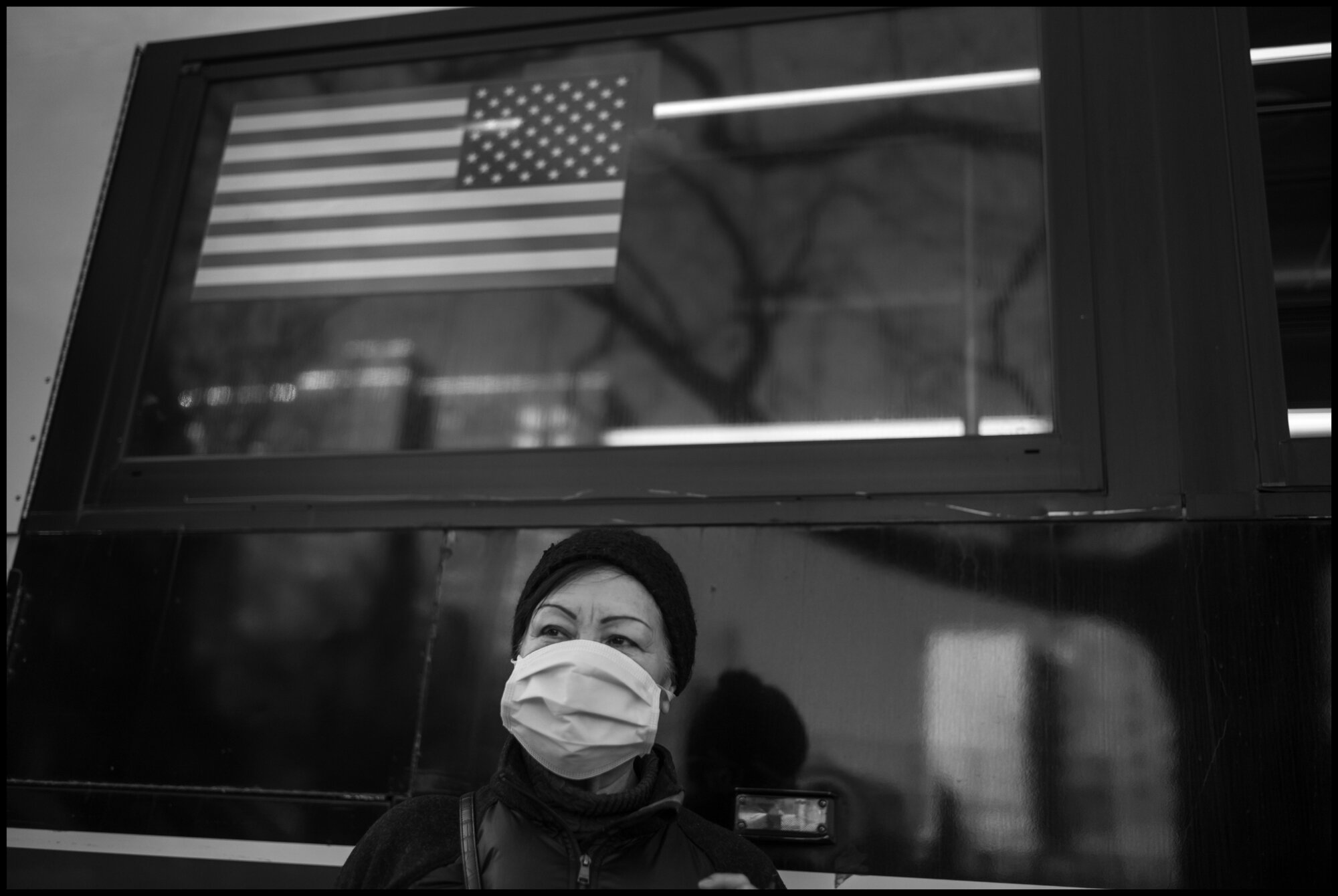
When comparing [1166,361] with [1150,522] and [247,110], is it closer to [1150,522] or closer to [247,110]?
[1150,522]

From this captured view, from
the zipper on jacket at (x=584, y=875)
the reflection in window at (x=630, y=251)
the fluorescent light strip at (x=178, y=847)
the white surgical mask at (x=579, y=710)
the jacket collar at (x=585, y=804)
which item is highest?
the reflection in window at (x=630, y=251)

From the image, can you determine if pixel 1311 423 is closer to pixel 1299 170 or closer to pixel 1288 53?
pixel 1299 170

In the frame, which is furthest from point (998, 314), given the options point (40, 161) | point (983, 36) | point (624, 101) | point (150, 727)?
point (40, 161)

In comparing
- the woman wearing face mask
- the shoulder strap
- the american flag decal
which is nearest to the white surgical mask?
the woman wearing face mask

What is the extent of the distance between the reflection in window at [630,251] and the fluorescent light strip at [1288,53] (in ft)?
1.25

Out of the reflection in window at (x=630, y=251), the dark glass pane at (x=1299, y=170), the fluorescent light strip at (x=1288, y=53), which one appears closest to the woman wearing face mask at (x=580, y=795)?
the reflection in window at (x=630, y=251)

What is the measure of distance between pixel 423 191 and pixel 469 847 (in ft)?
4.77

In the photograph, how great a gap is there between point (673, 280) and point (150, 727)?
4.21 feet

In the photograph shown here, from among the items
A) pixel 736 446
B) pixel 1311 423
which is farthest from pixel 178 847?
pixel 1311 423

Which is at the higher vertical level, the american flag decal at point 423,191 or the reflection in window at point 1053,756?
the american flag decal at point 423,191

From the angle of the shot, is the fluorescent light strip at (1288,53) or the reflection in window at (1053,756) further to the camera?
the fluorescent light strip at (1288,53)

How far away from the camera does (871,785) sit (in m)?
1.82

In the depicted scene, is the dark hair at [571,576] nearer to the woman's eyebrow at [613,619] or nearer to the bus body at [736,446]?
the woman's eyebrow at [613,619]

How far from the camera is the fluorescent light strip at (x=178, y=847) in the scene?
2.00 metres
